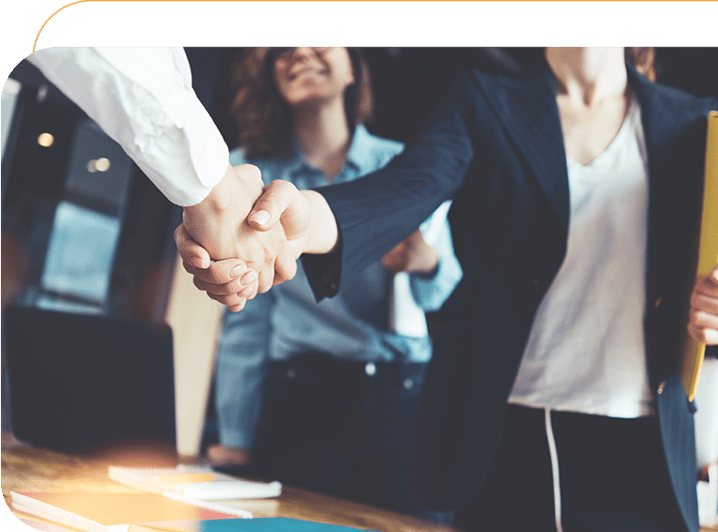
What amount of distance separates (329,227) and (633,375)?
0.54 metres

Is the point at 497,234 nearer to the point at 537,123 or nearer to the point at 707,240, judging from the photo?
the point at 537,123

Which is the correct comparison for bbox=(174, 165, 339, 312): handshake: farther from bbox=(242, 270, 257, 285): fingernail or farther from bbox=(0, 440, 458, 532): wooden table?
bbox=(0, 440, 458, 532): wooden table

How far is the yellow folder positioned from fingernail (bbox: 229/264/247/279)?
2.10 ft

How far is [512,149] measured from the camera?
3.26ft

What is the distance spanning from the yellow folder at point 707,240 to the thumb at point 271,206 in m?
0.58

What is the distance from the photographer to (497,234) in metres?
1.03

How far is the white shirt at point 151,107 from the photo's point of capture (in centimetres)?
55

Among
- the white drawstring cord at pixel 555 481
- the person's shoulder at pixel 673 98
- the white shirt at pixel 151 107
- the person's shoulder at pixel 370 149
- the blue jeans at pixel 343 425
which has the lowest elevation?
the blue jeans at pixel 343 425

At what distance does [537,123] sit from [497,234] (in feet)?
0.66

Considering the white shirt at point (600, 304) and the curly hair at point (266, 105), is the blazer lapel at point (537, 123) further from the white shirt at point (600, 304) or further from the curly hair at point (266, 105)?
the curly hair at point (266, 105)

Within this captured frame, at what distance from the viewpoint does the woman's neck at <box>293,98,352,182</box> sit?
1.47 meters

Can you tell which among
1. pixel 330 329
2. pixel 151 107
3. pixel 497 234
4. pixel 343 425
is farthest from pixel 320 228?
pixel 343 425

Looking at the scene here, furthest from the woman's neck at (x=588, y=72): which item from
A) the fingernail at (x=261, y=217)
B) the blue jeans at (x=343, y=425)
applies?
the blue jeans at (x=343, y=425)

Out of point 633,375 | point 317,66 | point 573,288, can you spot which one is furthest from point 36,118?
point 633,375
